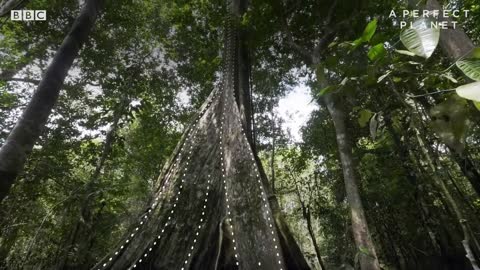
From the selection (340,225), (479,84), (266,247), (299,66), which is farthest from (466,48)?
(340,225)

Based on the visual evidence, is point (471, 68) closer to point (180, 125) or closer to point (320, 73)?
point (320, 73)

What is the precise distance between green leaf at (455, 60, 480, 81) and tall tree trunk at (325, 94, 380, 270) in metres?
2.17

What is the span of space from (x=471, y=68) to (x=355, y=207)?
103 inches

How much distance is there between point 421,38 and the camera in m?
0.56

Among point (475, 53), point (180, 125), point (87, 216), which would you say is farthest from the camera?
point (180, 125)

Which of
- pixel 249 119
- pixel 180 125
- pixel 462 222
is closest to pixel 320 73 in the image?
pixel 462 222

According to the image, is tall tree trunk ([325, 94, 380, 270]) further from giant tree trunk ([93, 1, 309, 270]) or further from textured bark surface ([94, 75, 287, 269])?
textured bark surface ([94, 75, 287, 269])

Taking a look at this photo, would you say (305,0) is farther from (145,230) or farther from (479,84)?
(479,84)

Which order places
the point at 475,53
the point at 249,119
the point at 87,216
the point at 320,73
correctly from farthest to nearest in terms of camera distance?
1. the point at 87,216
2. the point at 249,119
3. the point at 320,73
4. the point at 475,53

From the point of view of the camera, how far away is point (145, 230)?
73.4 inches

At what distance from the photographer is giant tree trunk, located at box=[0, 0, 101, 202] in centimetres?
187

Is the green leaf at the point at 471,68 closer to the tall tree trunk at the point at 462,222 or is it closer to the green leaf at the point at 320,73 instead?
the green leaf at the point at 320,73

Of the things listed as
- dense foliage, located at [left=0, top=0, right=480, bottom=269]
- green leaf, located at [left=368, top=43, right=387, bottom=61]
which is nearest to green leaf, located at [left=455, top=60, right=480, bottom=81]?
green leaf, located at [left=368, top=43, right=387, bottom=61]

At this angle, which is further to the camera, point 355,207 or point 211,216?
point 355,207
